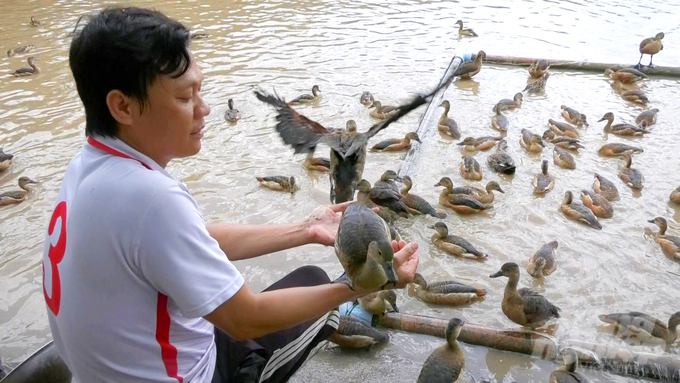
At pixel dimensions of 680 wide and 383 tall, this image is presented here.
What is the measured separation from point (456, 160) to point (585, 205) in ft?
6.30

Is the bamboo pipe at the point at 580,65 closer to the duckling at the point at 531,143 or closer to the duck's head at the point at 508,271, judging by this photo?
the duckling at the point at 531,143

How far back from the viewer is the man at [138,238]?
77.7 inches

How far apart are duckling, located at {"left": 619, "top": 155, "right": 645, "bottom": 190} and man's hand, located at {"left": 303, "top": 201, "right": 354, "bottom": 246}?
5261mm

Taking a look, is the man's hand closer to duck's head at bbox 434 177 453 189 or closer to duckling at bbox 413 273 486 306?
duckling at bbox 413 273 486 306

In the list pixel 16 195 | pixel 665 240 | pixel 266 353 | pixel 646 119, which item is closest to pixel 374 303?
pixel 266 353

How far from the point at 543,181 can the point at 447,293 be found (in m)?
2.81

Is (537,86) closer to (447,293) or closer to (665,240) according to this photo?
(665,240)

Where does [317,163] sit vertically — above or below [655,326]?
below

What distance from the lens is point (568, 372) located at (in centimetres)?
411

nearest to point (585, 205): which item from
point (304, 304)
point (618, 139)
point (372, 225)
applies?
point (618, 139)

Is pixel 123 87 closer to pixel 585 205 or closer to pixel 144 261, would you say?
pixel 144 261

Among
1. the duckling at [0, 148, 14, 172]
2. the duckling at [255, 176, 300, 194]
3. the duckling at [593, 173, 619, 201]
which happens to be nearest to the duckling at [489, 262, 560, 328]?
the duckling at [593, 173, 619, 201]

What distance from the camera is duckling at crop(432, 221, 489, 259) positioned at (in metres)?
5.93

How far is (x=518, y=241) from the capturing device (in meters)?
6.30
